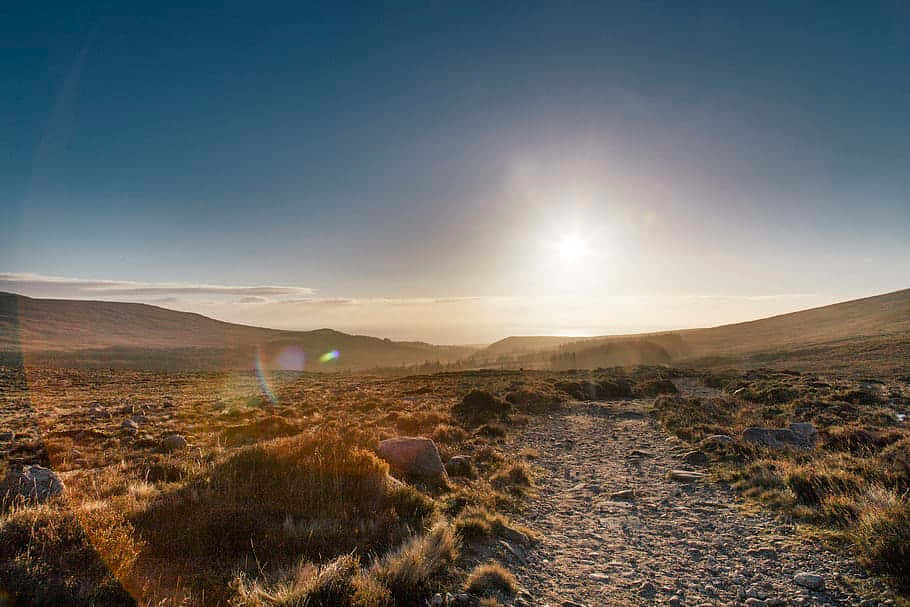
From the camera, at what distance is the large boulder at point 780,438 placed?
472 inches

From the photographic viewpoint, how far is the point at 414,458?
32.1ft

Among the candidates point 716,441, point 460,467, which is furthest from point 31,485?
point 716,441

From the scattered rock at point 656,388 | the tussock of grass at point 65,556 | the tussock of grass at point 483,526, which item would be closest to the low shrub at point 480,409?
the tussock of grass at point 483,526

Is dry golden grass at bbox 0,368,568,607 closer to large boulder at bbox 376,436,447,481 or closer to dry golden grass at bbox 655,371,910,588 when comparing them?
large boulder at bbox 376,436,447,481

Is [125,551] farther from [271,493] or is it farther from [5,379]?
[5,379]

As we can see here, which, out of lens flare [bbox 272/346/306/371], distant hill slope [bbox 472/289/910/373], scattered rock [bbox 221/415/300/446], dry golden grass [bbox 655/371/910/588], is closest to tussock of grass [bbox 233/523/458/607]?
dry golden grass [bbox 655/371/910/588]

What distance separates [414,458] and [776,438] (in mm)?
11467

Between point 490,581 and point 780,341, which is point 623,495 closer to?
point 490,581

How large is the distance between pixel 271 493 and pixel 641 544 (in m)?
6.54

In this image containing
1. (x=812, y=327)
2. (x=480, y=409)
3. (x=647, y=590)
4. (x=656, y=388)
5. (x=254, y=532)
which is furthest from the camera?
(x=812, y=327)

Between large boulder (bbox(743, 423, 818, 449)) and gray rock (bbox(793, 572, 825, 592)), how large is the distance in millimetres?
7723

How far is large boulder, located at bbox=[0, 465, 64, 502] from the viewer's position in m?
Result: 6.41

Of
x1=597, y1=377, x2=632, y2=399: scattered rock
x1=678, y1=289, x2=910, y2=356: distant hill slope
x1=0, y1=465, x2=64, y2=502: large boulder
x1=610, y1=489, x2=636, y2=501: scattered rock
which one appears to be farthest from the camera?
x1=678, y1=289, x2=910, y2=356: distant hill slope

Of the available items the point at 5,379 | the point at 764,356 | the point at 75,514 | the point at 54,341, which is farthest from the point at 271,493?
the point at 54,341
